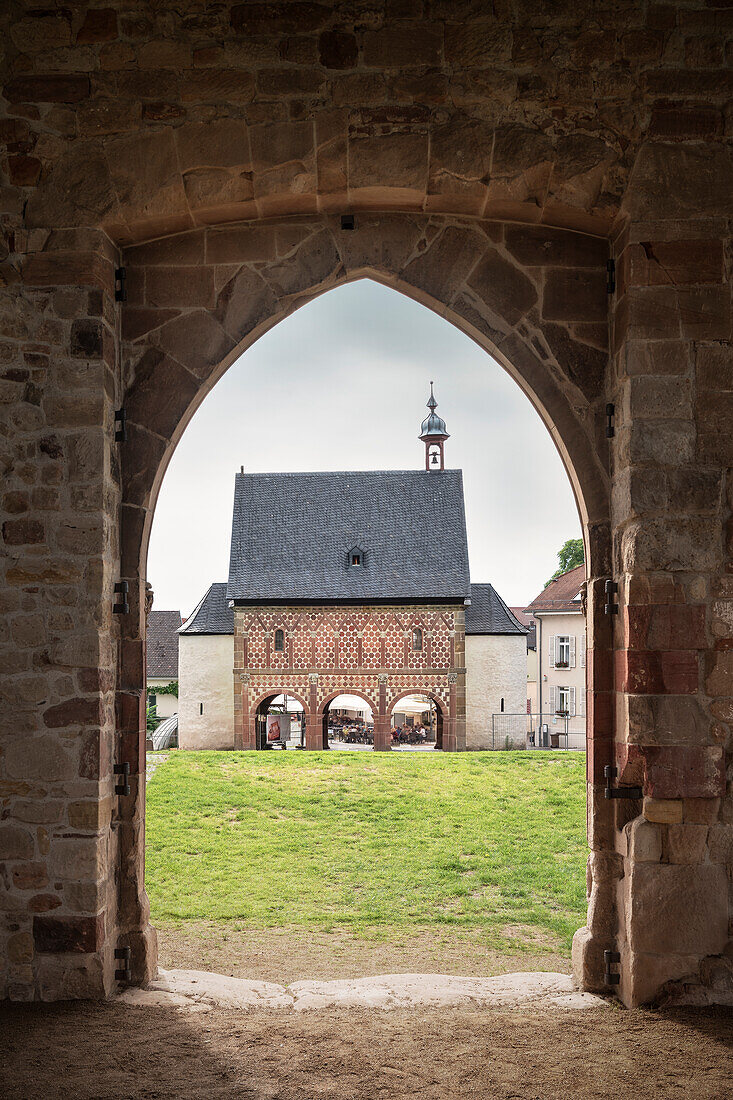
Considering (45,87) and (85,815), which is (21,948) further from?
(45,87)

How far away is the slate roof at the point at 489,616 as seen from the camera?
919 inches

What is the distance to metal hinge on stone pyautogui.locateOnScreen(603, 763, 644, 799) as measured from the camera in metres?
3.53

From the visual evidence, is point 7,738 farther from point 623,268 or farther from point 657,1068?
point 623,268

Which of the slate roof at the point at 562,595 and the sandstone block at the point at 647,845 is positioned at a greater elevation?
the slate roof at the point at 562,595

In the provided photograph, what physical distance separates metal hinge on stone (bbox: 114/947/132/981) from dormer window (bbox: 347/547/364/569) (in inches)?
793

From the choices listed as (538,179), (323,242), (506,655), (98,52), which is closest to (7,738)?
(323,242)

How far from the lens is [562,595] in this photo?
87.9ft

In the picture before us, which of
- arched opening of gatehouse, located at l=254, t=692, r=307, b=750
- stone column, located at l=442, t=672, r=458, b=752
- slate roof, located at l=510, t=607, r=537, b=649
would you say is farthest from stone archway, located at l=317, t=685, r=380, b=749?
slate roof, located at l=510, t=607, r=537, b=649

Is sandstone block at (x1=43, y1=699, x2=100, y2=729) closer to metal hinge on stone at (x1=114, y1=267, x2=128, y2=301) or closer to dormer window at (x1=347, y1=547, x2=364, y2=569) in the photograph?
metal hinge on stone at (x1=114, y1=267, x2=128, y2=301)

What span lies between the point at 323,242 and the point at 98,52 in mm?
1159

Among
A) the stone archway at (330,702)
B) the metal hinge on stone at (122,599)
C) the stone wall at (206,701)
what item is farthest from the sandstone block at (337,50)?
the stone wall at (206,701)

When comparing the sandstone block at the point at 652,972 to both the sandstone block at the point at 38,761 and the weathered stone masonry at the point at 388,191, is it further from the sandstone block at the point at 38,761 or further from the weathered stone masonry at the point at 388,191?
the sandstone block at the point at 38,761

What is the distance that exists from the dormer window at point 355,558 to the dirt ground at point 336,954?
17.9 metres

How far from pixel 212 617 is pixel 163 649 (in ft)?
30.8
